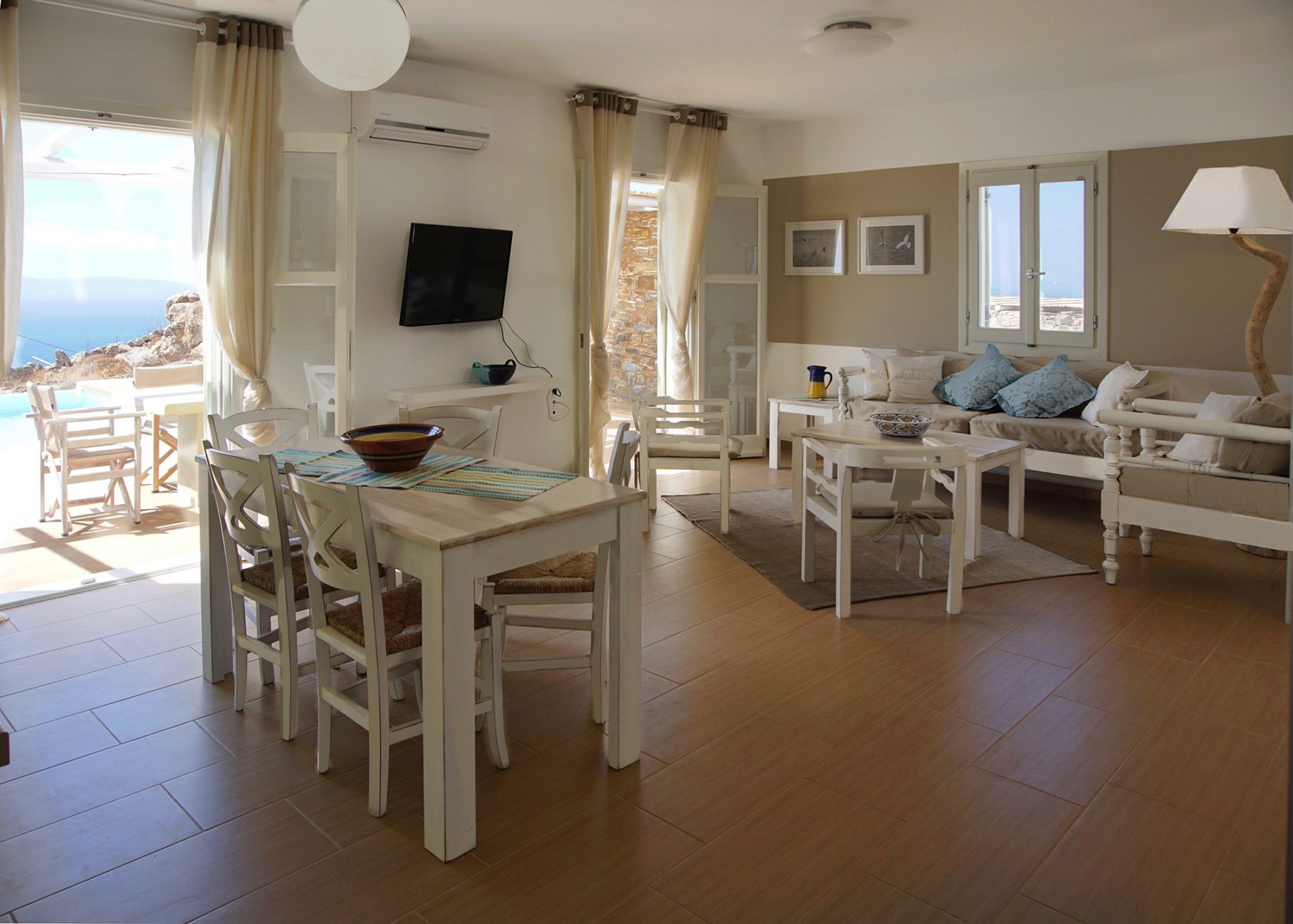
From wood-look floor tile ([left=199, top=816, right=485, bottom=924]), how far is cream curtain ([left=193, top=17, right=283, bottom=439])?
2.94 metres

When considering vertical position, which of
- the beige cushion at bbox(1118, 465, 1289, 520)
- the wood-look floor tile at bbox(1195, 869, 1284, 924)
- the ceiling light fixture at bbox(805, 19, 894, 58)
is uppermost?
the ceiling light fixture at bbox(805, 19, 894, 58)

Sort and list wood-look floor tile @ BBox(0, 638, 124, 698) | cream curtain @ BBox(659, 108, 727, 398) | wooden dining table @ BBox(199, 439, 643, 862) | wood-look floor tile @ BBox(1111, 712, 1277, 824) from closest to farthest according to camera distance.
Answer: wooden dining table @ BBox(199, 439, 643, 862)
wood-look floor tile @ BBox(1111, 712, 1277, 824)
wood-look floor tile @ BBox(0, 638, 124, 698)
cream curtain @ BBox(659, 108, 727, 398)

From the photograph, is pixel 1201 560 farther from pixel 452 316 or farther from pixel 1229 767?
pixel 452 316

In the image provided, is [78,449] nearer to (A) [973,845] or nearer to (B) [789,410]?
(B) [789,410]

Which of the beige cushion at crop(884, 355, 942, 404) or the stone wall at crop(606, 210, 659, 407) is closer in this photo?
the beige cushion at crop(884, 355, 942, 404)

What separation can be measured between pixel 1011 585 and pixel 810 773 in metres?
2.11

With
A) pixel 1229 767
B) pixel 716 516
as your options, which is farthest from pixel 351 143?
pixel 1229 767

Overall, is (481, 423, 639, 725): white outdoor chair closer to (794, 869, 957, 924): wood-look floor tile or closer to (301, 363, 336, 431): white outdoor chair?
(794, 869, 957, 924): wood-look floor tile

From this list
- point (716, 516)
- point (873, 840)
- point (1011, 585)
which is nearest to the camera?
point (873, 840)

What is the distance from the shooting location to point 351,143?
4730 millimetres

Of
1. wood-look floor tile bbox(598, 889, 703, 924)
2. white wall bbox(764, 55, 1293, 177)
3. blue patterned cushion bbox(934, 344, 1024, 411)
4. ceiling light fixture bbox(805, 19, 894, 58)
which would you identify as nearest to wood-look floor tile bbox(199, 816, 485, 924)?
wood-look floor tile bbox(598, 889, 703, 924)

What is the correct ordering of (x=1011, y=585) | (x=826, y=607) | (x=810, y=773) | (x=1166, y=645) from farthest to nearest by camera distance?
(x=1011, y=585) < (x=826, y=607) < (x=1166, y=645) < (x=810, y=773)

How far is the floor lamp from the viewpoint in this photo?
4.60 meters

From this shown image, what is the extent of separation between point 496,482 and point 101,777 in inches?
52.8
